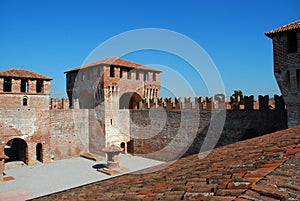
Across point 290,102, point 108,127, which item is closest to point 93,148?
point 108,127

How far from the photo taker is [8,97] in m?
16.7

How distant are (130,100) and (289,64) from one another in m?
17.3

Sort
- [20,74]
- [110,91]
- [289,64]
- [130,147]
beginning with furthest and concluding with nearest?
[130,147]
[110,91]
[20,74]
[289,64]

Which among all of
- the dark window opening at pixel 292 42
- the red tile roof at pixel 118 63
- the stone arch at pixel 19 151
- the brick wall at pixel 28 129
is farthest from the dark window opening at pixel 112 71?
the dark window opening at pixel 292 42

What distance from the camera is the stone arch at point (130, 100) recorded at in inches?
937

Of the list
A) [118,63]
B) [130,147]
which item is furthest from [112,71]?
[130,147]

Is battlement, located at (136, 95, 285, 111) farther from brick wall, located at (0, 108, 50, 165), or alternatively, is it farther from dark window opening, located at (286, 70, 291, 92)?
brick wall, located at (0, 108, 50, 165)

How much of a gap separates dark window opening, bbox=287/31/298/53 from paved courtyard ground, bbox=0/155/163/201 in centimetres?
1093

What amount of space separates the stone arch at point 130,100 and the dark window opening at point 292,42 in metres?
15.3

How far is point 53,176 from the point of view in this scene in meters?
14.7

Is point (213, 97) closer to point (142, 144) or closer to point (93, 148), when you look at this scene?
point (142, 144)

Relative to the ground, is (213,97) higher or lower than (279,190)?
higher

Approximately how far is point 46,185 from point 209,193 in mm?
12951

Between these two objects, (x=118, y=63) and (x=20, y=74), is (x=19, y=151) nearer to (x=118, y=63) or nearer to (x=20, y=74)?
(x=20, y=74)
